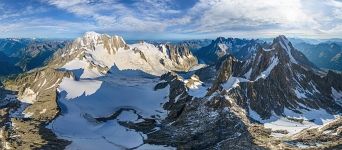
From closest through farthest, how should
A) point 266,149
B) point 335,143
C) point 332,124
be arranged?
1. point 335,143
2. point 266,149
3. point 332,124

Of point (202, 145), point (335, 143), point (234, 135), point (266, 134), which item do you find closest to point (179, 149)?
point (202, 145)

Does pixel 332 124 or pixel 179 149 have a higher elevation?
pixel 332 124

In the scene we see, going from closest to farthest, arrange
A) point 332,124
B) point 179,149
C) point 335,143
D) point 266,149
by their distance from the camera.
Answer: point 335,143, point 266,149, point 332,124, point 179,149

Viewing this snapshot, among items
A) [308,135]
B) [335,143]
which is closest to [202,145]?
[308,135]

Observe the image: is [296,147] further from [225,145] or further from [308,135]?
[225,145]

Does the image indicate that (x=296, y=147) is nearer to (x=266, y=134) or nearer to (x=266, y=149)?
(x=266, y=149)

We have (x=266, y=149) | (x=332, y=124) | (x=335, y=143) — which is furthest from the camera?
(x=332, y=124)

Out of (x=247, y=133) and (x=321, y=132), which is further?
(x=247, y=133)

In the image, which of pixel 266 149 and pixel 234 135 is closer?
pixel 266 149

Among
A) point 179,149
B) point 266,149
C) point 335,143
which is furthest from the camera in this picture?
point 179,149
